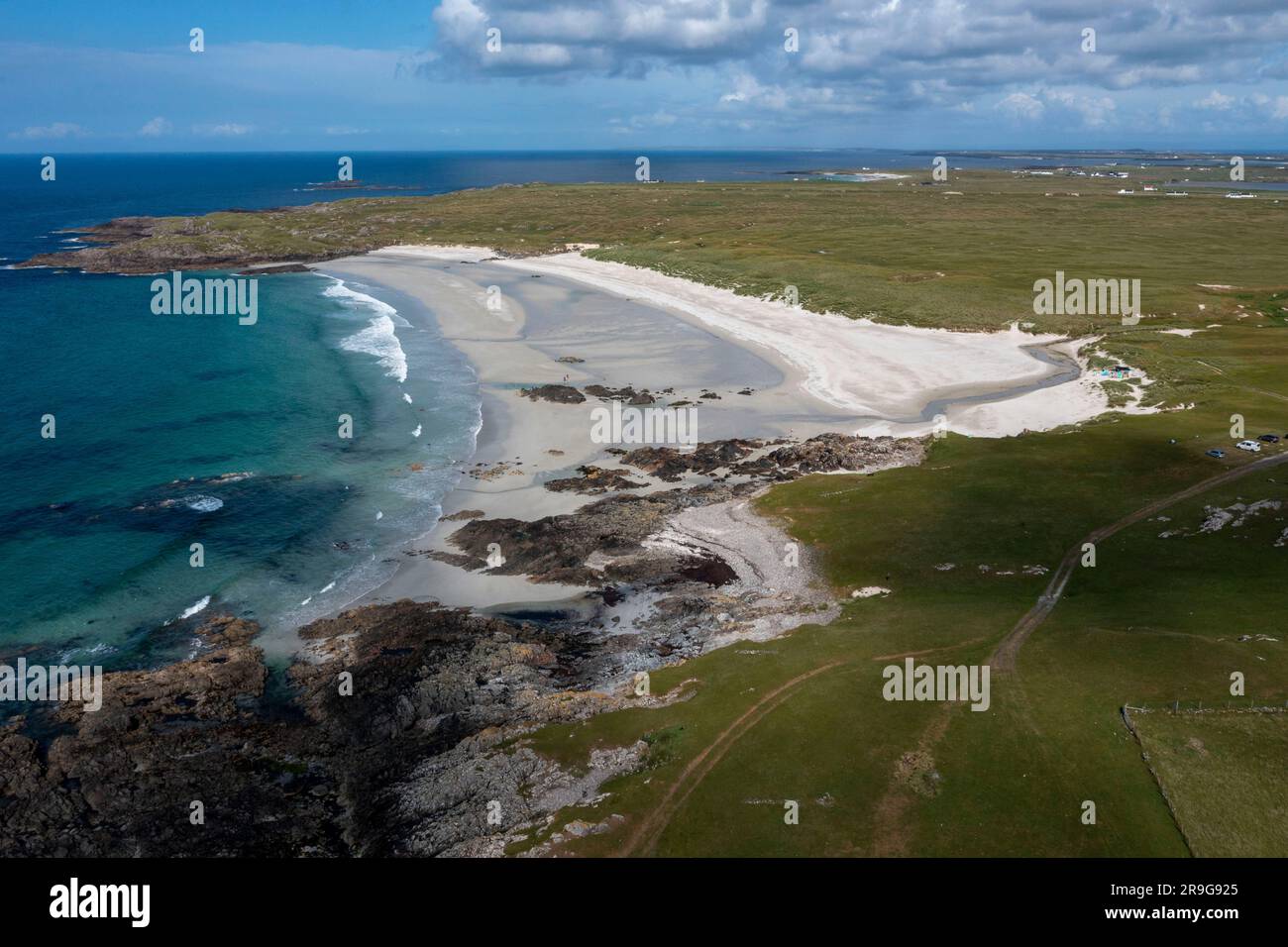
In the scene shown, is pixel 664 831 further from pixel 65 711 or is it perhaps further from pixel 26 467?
pixel 26 467

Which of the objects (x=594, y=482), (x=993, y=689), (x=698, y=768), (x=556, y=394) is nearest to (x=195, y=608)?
(x=594, y=482)

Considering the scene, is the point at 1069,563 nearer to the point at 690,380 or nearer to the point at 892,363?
the point at 690,380

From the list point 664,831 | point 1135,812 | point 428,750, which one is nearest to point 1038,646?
point 1135,812

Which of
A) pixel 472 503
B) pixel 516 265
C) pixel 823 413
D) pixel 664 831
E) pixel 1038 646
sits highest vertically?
pixel 516 265

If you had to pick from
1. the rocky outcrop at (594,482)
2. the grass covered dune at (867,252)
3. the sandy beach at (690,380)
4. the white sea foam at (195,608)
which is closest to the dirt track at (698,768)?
the sandy beach at (690,380)

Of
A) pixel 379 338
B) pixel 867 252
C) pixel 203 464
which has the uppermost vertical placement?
pixel 867 252
